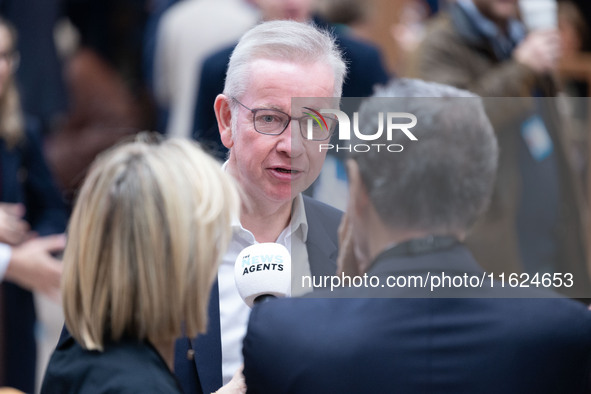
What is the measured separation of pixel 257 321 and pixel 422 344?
0.93 feet

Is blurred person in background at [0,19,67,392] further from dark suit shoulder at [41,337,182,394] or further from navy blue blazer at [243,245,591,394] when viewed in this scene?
navy blue blazer at [243,245,591,394]

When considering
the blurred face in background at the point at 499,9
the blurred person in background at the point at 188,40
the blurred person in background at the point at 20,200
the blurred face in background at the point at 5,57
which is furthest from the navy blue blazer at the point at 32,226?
the blurred face in background at the point at 499,9

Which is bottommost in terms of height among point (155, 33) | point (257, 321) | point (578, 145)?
point (257, 321)

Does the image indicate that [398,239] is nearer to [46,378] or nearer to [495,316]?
[495,316]

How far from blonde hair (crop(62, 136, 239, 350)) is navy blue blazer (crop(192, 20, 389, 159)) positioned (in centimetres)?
24

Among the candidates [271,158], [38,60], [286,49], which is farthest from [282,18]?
[38,60]

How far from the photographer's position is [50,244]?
11.0 ft

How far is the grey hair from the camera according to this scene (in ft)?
5.36

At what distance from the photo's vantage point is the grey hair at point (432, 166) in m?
1.63

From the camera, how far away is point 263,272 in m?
1.68

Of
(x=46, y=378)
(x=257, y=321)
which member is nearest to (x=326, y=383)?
(x=257, y=321)

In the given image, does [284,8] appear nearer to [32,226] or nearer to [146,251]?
[32,226]

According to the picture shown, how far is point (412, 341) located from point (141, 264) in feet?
1.56

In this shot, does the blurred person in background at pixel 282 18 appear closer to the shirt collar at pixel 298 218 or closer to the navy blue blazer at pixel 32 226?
the shirt collar at pixel 298 218
